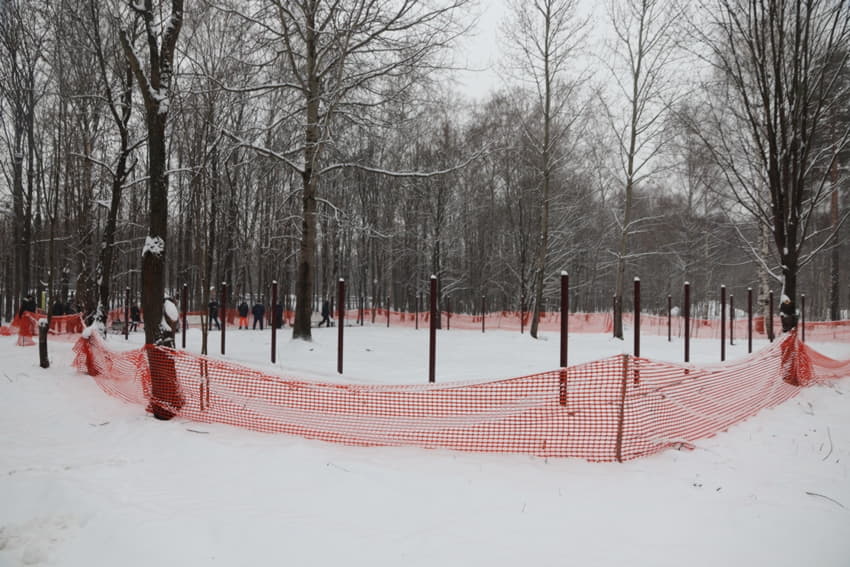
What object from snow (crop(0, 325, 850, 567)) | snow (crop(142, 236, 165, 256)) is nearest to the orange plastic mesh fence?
snow (crop(0, 325, 850, 567))

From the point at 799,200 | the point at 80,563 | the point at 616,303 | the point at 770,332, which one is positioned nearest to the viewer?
the point at 80,563

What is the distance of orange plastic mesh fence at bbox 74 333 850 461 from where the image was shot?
4.79 metres

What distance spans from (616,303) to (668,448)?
48.7ft

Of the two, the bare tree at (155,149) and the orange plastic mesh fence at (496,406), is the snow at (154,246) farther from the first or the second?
the orange plastic mesh fence at (496,406)

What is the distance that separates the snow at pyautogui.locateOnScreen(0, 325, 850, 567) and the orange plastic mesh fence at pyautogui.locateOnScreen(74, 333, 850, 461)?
0.24 m

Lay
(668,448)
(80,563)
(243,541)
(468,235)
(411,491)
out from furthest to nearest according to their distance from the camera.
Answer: (468,235) < (668,448) < (411,491) < (243,541) < (80,563)

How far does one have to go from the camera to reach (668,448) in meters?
4.75

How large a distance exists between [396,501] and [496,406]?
189 centimetres

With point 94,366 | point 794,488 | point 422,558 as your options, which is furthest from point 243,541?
point 94,366

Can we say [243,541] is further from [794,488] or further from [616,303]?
[616,303]

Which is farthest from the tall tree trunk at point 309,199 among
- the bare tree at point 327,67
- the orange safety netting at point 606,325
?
the orange safety netting at point 606,325

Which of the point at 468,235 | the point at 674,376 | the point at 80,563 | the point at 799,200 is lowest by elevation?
the point at 80,563

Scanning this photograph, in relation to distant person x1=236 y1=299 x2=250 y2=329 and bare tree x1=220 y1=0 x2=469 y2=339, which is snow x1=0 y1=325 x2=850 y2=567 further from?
distant person x1=236 y1=299 x2=250 y2=329

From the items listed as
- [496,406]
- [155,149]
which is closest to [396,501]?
[496,406]
